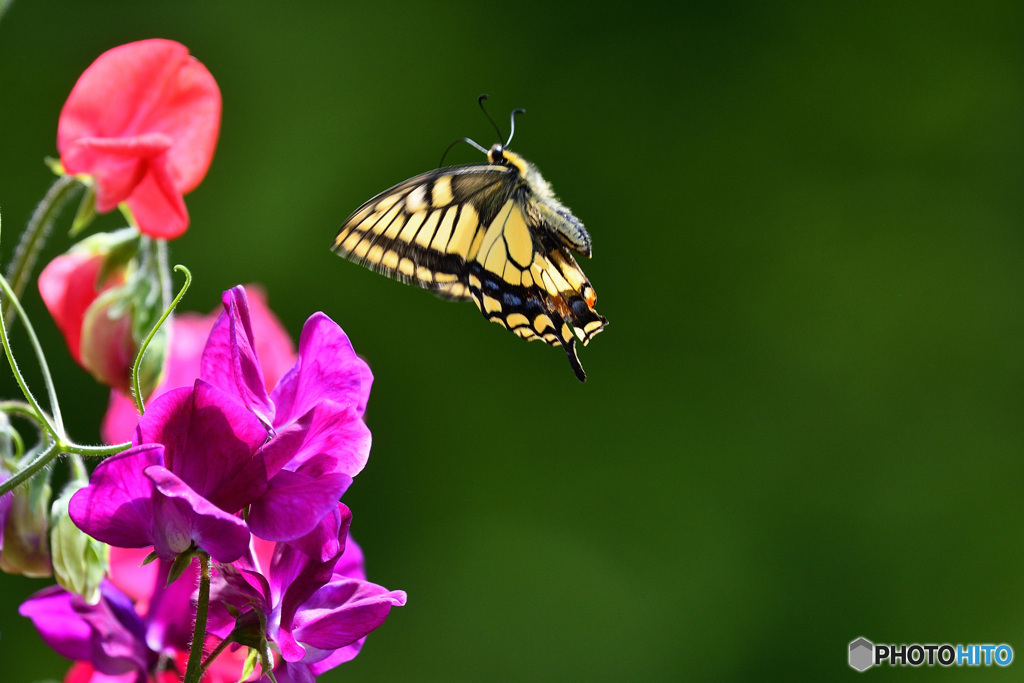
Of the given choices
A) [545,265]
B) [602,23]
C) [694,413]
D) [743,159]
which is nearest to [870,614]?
[694,413]

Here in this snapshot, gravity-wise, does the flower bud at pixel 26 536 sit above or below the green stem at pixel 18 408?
below

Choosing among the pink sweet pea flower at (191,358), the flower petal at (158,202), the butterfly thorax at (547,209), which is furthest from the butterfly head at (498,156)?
the flower petal at (158,202)

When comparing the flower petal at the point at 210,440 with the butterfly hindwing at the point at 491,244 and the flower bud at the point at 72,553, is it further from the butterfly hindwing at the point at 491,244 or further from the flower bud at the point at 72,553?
the butterfly hindwing at the point at 491,244

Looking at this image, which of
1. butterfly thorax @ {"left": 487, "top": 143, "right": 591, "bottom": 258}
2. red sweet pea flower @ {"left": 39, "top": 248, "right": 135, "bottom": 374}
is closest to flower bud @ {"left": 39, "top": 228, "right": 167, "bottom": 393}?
red sweet pea flower @ {"left": 39, "top": 248, "right": 135, "bottom": 374}

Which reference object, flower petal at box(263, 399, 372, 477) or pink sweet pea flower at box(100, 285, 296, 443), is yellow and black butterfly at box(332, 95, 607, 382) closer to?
pink sweet pea flower at box(100, 285, 296, 443)

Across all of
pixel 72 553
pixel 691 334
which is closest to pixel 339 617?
pixel 72 553

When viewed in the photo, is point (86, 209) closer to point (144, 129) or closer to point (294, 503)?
point (144, 129)
